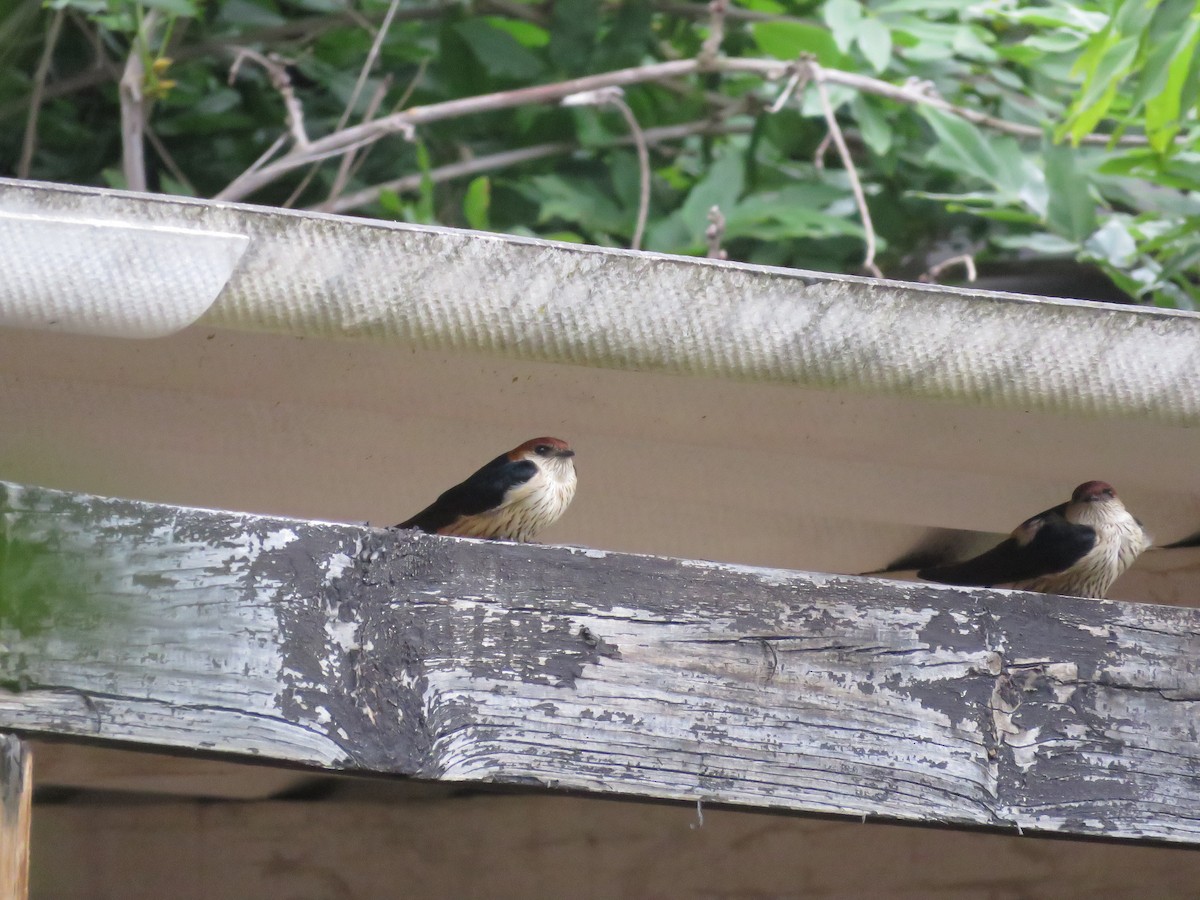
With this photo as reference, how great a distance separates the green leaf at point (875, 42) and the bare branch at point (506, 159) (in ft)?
2.60

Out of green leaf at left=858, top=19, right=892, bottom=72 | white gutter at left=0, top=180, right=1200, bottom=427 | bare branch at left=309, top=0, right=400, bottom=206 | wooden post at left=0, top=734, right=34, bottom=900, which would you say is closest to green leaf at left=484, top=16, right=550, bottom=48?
bare branch at left=309, top=0, right=400, bottom=206

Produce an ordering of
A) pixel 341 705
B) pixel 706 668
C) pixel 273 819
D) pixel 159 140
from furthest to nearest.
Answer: pixel 159 140
pixel 273 819
pixel 706 668
pixel 341 705

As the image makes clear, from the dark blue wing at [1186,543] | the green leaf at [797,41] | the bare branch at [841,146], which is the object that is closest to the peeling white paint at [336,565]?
the dark blue wing at [1186,543]

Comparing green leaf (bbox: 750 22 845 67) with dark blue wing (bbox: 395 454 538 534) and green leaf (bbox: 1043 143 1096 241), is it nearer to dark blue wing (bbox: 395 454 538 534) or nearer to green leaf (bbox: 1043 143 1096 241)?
green leaf (bbox: 1043 143 1096 241)

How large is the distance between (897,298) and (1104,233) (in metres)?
2.25

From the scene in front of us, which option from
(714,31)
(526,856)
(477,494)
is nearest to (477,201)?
(714,31)

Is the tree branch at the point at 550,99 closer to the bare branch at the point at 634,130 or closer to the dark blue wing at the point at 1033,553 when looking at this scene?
the bare branch at the point at 634,130

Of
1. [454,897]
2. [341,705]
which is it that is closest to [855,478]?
[341,705]

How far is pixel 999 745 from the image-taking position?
1416 millimetres

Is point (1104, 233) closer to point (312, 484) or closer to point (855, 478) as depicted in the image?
point (855, 478)

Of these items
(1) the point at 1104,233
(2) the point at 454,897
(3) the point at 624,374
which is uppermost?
(1) the point at 1104,233

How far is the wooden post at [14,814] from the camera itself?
1.13 meters

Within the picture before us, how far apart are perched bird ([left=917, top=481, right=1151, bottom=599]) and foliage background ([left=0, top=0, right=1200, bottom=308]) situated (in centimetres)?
128

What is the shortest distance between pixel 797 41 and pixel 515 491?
2005mm
